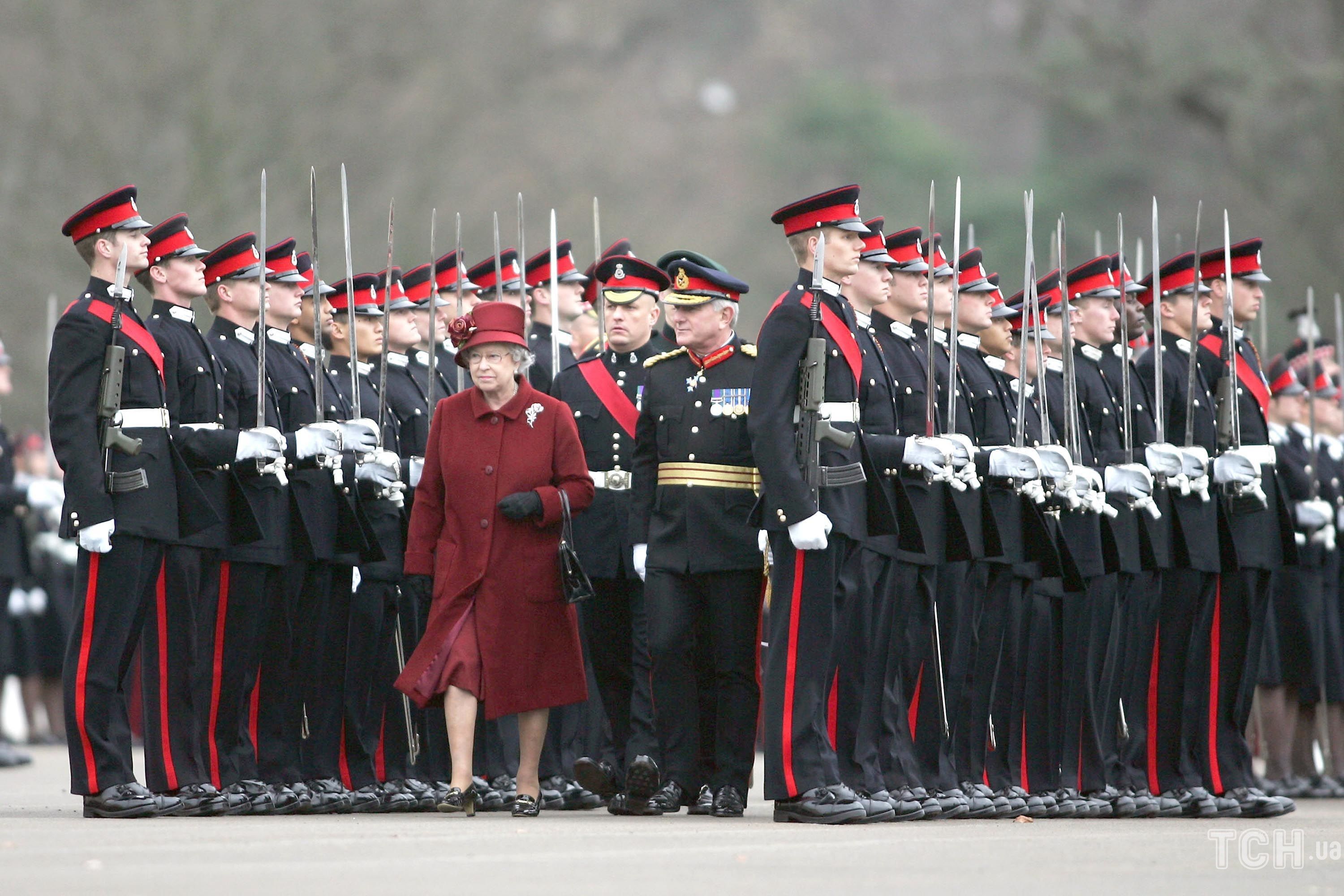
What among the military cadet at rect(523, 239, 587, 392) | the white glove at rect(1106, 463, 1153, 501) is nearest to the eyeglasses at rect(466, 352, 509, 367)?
the military cadet at rect(523, 239, 587, 392)

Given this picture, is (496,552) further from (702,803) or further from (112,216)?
(112,216)

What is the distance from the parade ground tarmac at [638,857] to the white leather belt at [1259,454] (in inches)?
69.6

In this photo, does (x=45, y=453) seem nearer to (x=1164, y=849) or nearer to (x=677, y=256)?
(x=677, y=256)

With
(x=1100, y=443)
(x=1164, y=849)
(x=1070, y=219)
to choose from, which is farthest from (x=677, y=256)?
(x=1070, y=219)

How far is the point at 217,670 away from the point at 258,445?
3.00ft

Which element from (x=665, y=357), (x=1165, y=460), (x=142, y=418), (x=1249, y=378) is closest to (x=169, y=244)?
(x=142, y=418)

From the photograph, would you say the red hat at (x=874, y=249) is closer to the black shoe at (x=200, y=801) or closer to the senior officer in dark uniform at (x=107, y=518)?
the senior officer in dark uniform at (x=107, y=518)

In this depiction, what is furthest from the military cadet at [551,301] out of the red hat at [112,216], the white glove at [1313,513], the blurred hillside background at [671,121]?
the blurred hillside background at [671,121]

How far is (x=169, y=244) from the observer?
10.7m

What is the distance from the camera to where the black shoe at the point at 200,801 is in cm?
1021

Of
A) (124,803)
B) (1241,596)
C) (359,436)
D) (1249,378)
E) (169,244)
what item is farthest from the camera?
(1249,378)

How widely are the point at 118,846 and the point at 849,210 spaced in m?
3.66

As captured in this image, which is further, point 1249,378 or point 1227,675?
point 1249,378

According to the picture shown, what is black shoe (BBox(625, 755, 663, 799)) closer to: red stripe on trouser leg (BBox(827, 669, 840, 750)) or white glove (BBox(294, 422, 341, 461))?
red stripe on trouser leg (BBox(827, 669, 840, 750))
